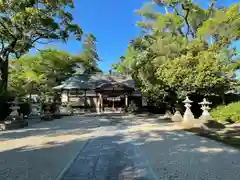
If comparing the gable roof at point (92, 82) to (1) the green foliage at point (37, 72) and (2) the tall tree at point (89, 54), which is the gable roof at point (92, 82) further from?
(2) the tall tree at point (89, 54)

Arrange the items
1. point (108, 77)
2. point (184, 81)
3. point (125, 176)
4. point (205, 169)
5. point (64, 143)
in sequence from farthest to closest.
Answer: point (108, 77) → point (184, 81) → point (64, 143) → point (205, 169) → point (125, 176)

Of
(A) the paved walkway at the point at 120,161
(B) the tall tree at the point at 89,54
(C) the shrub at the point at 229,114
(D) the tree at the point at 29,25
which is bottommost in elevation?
(A) the paved walkway at the point at 120,161

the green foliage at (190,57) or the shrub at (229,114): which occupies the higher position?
the green foliage at (190,57)

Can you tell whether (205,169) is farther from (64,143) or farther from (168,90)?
(168,90)

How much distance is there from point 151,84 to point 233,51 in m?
6.99

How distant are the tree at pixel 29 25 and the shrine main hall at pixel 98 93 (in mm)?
12899

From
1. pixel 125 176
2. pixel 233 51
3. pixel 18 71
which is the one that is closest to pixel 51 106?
pixel 18 71

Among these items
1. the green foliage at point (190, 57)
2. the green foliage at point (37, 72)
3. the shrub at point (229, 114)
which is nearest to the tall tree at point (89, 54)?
the green foliage at point (37, 72)

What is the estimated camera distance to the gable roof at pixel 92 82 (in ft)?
108

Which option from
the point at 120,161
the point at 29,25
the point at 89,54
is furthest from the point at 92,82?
the point at 120,161

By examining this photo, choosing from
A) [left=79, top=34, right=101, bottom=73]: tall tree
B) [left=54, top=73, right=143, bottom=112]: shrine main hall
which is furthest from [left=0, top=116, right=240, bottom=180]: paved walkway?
[left=79, top=34, right=101, bottom=73]: tall tree

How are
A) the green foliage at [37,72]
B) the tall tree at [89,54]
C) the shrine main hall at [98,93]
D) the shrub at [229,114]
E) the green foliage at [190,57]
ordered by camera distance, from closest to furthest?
1. the shrub at [229,114]
2. the green foliage at [190,57]
3. the green foliage at [37,72]
4. the shrine main hall at [98,93]
5. the tall tree at [89,54]

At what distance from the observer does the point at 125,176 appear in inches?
197

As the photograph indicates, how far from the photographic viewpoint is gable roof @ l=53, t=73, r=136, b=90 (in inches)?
1302
